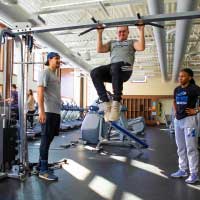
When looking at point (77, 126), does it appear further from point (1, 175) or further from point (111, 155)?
point (1, 175)

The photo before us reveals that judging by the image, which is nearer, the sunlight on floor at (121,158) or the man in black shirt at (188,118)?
the man in black shirt at (188,118)

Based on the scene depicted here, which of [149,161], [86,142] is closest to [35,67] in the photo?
[86,142]

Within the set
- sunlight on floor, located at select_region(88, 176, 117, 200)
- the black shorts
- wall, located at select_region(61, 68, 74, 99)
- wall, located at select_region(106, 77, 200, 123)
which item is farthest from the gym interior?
wall, located at select_region(106, 77, 200, 123)

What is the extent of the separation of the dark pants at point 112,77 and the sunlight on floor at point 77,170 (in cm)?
149

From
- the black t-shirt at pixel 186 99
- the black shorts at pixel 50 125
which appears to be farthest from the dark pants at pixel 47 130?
the black t-shirt at pixel 186 99

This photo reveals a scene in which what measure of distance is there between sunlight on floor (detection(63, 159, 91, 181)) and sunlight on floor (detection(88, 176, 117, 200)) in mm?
207

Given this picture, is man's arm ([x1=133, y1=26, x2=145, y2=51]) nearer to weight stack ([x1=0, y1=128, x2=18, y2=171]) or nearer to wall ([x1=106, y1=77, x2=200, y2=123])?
weight stack ([x1=0, y1=128, x2=18, y2=171])

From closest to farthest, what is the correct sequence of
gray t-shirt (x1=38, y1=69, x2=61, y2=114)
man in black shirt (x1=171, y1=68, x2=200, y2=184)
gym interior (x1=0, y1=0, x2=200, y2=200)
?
gym interior (x1=0, y1=0, x2=200, y2=200), man in black shirt (x1=171, y1=68, x2=200, y2=184), gray t-shirt (x1=38, y1=69, x2=61, y2=114)

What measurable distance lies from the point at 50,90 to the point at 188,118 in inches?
74.8

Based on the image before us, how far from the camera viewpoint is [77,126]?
13.3 metres

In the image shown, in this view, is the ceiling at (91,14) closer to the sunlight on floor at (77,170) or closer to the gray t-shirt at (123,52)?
the gray t-shirt at (123,52)

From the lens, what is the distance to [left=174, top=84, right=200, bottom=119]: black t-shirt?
12.3ft

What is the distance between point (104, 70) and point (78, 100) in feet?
50.0

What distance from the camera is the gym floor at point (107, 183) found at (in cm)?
314
